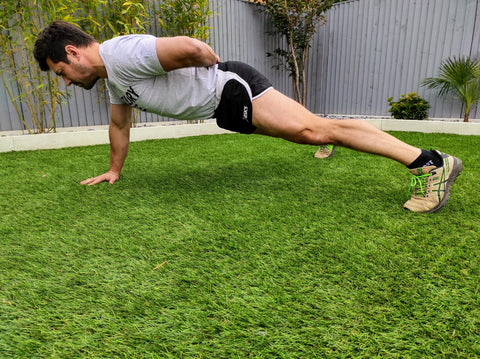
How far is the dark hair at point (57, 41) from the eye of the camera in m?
1.41

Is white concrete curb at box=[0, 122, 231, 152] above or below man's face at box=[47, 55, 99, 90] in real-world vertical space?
below

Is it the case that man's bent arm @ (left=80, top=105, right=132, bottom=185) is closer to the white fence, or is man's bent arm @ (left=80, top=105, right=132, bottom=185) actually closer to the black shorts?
the black shorts

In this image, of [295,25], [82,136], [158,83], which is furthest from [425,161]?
[295,25]

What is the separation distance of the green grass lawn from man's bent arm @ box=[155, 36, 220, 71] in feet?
2.33

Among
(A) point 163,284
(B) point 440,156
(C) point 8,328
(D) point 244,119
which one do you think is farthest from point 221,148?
(C) point 8,328

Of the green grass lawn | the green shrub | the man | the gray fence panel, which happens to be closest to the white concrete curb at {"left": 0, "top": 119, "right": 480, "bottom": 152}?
the green shrub

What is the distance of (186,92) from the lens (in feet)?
4.98

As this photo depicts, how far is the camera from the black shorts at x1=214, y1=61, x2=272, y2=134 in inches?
59.4

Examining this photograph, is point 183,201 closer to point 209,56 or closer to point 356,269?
point 209,56

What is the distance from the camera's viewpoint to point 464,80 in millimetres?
4102

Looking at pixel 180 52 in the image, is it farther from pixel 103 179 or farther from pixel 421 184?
pixel 421 184

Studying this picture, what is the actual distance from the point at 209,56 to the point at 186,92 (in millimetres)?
225

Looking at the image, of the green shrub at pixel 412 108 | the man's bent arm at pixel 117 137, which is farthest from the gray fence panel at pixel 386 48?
the man's bent arm at pixel 117 137

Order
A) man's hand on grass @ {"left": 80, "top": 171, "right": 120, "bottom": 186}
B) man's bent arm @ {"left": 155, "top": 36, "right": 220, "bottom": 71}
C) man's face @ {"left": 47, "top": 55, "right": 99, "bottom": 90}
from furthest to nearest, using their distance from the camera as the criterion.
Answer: man's hand on grass @ {"left": 80, "top": 171, "right": 120, "bottom": 186}, man's face @ {"left": 47, "top": 55, "right": 99, "bottom": 90}, man's bent arm @ {"left": 155, "top": 36, "right": 220, "bottom": 71}
